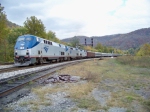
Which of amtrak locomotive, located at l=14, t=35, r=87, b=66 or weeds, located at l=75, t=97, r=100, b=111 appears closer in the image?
weeds, located at l=75, t=97, r=100, b=111

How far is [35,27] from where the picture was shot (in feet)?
145

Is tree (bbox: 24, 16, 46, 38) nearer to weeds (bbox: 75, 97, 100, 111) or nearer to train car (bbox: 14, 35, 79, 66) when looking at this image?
train car (bbox: 14, 35, 79, 66)

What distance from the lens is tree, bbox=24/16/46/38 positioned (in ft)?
144

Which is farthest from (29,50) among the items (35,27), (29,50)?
(35,27)

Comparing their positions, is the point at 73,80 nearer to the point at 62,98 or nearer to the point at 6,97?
the point at 62,98

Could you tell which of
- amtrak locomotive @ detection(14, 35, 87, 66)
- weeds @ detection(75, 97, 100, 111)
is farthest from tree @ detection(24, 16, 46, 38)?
weeds @ detection(75, 97, 100, 111)

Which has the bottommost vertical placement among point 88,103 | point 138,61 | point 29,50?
point 88,103

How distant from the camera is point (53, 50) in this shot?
27.0 m

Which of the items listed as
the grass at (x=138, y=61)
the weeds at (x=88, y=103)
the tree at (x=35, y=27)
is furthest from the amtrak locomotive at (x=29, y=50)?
the tree at (x=35, y=27)

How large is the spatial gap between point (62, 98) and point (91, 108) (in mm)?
1613

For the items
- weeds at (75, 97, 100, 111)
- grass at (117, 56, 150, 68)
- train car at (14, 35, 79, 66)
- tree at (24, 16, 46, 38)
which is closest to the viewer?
weeds at (75, 97, 100, 111)

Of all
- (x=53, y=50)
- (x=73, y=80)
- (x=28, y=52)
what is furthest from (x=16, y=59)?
(x=73, y=80)

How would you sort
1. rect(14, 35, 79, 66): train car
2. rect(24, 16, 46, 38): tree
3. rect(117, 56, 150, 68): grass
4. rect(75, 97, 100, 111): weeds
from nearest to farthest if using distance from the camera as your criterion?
rect(75, 97, 100, 111): weeds < rect(14, 35, 79, 66): train car < rect(117, 56, 150, 68): grass < rect(24, 16, 46, 38): tree

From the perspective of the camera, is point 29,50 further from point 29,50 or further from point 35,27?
point 35,27
